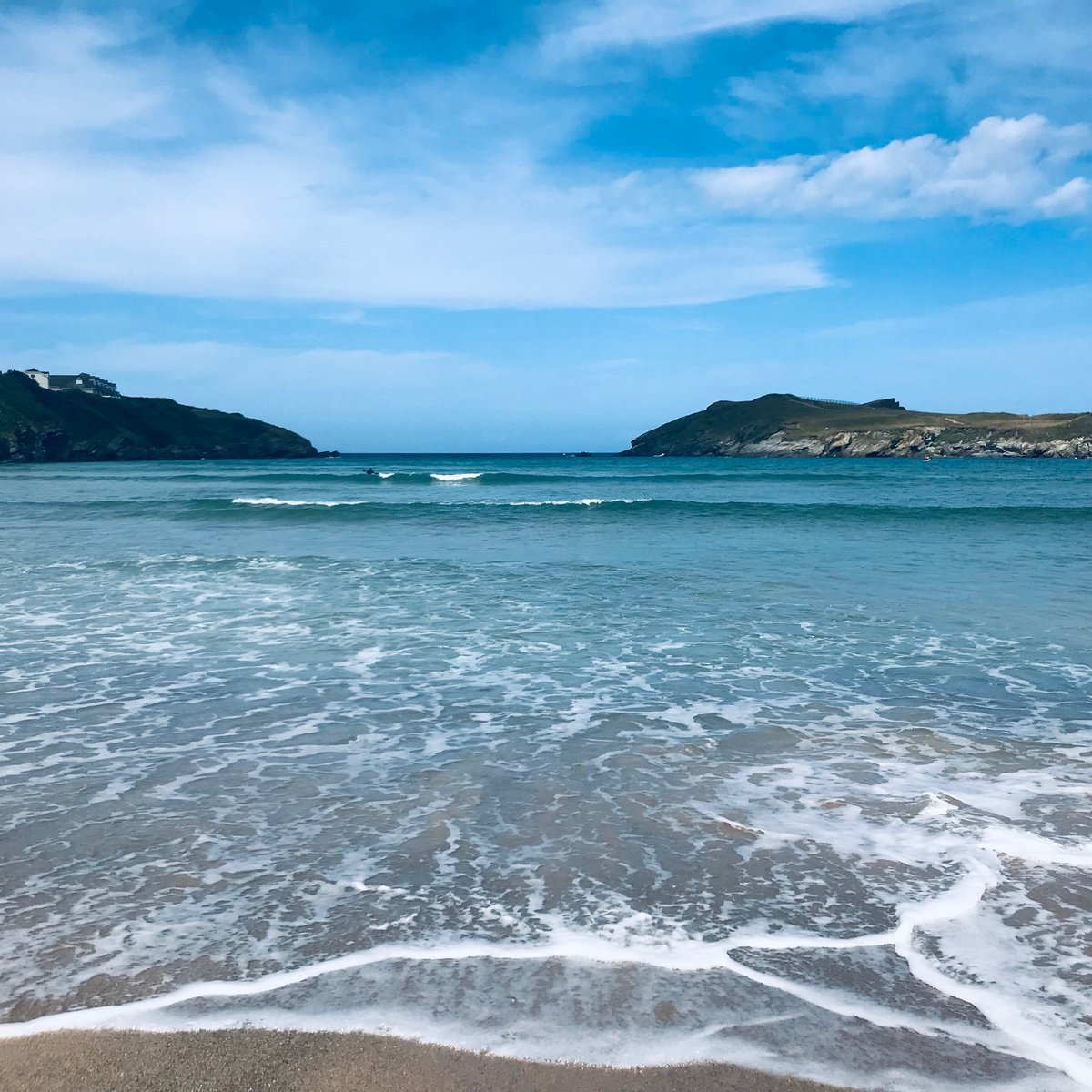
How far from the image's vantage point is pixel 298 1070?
2.96 metres

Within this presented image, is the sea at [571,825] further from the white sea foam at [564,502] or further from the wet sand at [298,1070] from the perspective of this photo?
the white sea foam at [564,502]

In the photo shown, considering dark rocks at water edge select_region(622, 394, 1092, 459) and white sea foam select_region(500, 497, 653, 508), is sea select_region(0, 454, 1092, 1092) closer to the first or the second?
white sea foam select_region(500, 497, 653, 508)

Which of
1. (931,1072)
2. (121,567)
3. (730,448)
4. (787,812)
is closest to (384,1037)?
(931,1072)

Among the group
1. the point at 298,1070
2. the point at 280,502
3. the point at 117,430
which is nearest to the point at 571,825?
the point at 298,1070

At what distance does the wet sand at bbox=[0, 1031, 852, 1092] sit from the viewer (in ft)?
9.49

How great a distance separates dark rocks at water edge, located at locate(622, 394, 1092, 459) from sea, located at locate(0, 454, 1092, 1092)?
408 feet

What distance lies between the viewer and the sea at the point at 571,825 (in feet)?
10.8

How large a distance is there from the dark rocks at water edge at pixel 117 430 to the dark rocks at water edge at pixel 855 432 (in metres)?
79.1

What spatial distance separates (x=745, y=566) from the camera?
55.6 ft

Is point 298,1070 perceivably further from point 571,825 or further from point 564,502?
point 564,502

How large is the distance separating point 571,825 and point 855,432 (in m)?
144

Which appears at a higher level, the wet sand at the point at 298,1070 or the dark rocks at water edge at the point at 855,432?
the dark rocks at water edge at the point at 855,432

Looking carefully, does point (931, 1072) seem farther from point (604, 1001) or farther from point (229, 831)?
point (229, 831)

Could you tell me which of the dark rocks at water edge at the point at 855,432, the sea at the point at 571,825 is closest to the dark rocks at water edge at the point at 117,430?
the dark rocks at water edge at the point at 855,432
